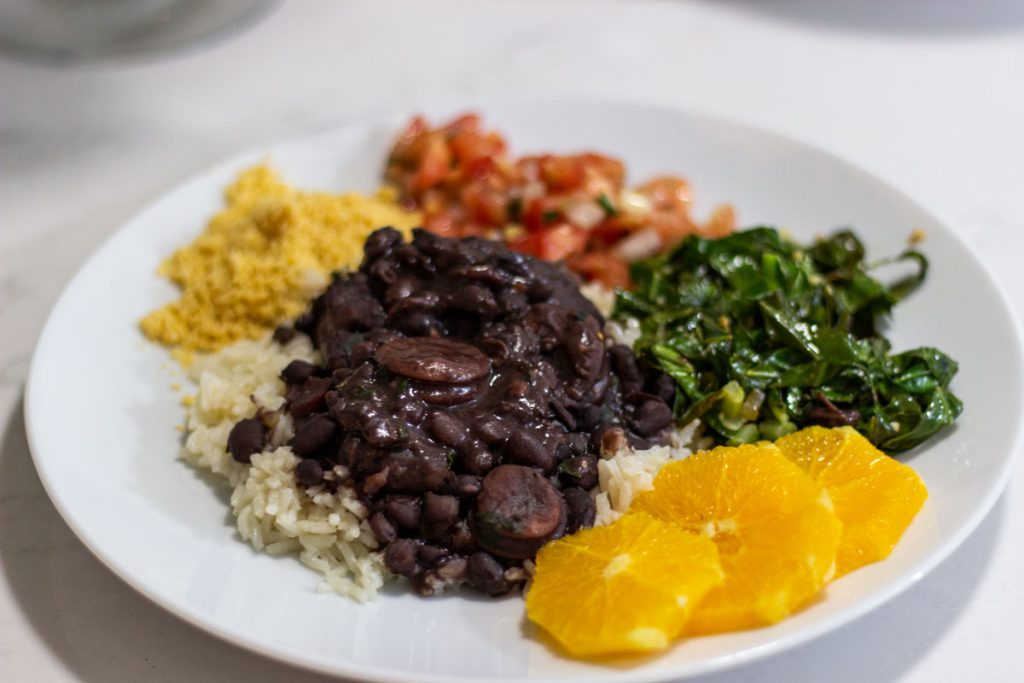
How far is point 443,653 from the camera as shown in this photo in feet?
11.6

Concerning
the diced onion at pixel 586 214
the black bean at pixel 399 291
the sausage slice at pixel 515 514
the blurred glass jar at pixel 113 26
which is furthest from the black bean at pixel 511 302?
the blurred glass jar at pixel 113 26

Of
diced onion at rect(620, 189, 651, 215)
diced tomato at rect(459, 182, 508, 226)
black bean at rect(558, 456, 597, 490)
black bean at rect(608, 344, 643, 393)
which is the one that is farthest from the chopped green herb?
diced tomato at rect(459, 182, 508, 226)

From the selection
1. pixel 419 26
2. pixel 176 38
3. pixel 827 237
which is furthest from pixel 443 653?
pixel 419 26

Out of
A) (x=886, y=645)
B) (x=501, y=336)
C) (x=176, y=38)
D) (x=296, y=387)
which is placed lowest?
(x=886, y=645)

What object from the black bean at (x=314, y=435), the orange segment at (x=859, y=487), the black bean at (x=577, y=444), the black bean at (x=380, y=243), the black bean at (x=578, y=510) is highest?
the black bean at (x=380, y=243)

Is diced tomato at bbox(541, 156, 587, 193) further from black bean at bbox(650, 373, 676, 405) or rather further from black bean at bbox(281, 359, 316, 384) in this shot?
black bean at bbox(281, 359, 316, 384)

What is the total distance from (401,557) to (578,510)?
0.76m

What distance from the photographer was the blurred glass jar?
6.09 metres

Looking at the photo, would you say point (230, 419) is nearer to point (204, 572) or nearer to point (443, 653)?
point (204, 572)

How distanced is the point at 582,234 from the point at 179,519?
9.92ft

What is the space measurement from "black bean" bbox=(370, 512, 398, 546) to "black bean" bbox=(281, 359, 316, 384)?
93 cm

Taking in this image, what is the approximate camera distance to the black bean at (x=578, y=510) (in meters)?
4.00

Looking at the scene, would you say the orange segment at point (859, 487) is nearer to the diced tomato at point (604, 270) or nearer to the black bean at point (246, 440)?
the diced tomato at point (604, 270)

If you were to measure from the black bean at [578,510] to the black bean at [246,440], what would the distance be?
141cm
